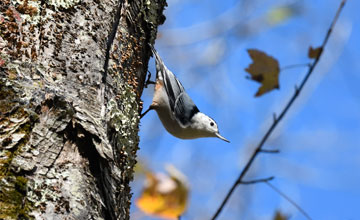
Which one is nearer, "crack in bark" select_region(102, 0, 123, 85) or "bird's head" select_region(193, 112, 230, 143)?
"crack in bark" select_region(102, 0, 123, 85)

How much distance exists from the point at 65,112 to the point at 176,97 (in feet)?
5.07

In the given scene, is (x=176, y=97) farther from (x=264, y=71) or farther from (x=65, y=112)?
(x=65, y=112)

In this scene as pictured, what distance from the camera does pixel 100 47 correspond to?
1.44 metres

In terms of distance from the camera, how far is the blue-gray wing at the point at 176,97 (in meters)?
2.70

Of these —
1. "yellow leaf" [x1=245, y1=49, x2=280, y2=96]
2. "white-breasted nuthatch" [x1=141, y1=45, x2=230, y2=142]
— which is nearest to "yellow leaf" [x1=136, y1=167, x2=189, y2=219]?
"white-breasted nuthatch" [x1=141, y1=45, x2=230, y2=142]

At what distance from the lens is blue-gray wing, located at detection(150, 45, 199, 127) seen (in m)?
2.70

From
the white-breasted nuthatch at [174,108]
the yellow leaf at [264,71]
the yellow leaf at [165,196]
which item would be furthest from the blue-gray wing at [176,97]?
the yellow leaf at [264,71]

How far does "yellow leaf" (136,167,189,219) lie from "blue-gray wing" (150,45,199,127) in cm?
34

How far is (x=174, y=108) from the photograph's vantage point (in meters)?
2.76

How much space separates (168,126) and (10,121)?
1.62 meters

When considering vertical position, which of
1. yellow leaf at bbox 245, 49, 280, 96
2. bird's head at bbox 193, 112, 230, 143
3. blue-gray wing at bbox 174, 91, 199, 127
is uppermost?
yellow leaf at bbox 245, 49, 280, 96

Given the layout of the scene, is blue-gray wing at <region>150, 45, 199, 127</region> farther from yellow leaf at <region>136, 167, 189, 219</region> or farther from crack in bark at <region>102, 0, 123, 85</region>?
crack in bark at <region>102, 0, 123, 85</region>

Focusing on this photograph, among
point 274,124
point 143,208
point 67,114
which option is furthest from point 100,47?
point 143,208

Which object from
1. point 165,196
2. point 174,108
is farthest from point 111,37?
point 165,196
